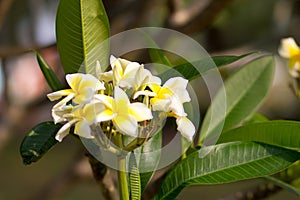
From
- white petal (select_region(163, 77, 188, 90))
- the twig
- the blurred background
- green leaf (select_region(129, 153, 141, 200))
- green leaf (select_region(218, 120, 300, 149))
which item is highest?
white petal (select_region(163, 77, 188, 90))

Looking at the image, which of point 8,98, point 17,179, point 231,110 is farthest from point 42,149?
point 17,179

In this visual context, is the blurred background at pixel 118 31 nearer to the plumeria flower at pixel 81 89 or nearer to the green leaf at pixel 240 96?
the green leaf at pixel 240 96

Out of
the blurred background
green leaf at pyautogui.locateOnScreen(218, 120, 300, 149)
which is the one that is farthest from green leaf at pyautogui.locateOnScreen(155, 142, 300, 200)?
the blurred background

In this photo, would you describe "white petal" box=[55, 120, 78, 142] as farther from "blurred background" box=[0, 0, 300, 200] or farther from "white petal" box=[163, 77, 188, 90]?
"blurred background" box=[0, 0, 300, 200]

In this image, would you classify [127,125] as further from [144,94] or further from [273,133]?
[273,133]

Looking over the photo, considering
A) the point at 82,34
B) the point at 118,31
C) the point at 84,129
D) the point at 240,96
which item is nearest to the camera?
the point at 84,129

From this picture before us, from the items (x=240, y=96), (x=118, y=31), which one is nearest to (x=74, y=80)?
(x=240, y=96)

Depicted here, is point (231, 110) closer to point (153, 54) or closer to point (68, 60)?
point (153, 54)

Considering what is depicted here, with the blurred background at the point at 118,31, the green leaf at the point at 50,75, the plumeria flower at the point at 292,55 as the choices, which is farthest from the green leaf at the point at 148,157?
the plumeria flower at the point at 292,55
